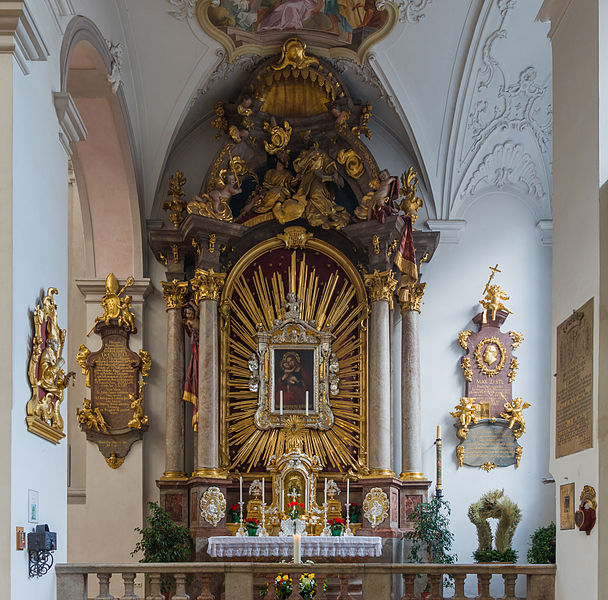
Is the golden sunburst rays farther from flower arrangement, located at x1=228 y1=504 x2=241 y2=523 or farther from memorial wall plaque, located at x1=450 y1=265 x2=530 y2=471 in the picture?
memorial wall plaque, located at x1=450 y1=265 x2=530 y2=471

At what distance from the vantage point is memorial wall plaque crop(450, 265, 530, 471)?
13711mm

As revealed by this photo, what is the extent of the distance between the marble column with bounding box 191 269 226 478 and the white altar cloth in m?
0.99

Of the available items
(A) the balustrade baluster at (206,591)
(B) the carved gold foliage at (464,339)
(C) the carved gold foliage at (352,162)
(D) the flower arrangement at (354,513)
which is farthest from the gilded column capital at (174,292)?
(A) the balustrade baluster at (206,591)

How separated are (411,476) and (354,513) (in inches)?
33.1

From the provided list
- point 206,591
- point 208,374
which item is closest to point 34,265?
point 206,591

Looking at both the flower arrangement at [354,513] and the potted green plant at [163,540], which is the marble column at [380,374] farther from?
the potted green plant at [163,540]

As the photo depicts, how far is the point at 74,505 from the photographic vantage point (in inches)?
531

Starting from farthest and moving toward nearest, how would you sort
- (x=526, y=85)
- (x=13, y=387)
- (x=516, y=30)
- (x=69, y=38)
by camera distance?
(x=526, y=85)
(x=516, y=30)
(x=69, y=38)
(x=13, y=387)

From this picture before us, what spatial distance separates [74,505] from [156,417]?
1502mm

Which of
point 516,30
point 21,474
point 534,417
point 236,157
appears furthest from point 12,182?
point 534,417

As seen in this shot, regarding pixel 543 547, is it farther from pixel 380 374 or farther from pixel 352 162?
pixel 352 162

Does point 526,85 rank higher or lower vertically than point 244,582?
higher

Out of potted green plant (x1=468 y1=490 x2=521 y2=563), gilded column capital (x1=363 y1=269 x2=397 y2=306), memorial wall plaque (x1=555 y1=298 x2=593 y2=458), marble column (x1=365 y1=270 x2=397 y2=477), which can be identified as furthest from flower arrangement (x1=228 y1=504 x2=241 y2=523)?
memorial wall plaque (x1=555 y1=298 x2=593 y2=458)

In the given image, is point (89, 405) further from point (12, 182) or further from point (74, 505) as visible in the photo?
point (12, 182)
